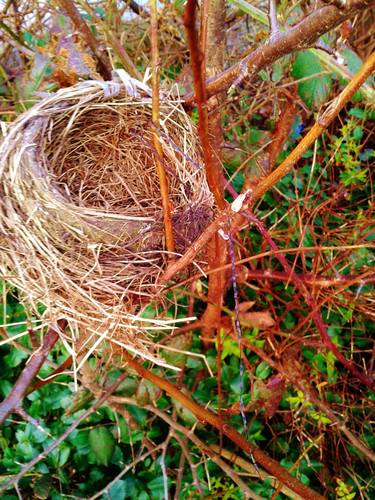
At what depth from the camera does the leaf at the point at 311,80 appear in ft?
3.51

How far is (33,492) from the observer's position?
1602mm

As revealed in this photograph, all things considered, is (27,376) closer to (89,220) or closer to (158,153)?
(89,220)

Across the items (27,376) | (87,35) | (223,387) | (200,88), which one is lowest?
(223,387)

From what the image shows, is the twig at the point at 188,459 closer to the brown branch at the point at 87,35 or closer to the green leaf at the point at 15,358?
the green leaf at the point at 15,358

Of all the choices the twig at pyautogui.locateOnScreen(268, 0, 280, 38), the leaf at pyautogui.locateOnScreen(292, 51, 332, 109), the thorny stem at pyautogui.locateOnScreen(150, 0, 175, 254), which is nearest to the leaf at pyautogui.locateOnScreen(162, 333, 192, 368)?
the thorny stem at pyautogui.locateOnScreen(150, 0, 175, 254)

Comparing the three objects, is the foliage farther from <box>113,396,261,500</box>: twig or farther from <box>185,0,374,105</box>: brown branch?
<box>185,0,374,105</box>: brown branch

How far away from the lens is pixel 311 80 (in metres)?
1.14

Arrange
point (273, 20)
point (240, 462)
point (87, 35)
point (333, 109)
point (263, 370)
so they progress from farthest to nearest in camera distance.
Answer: point (263, 370)
point (240, 462)
point (87, 35)
point (273, 20)
point (333, 109)

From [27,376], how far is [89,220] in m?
0.37

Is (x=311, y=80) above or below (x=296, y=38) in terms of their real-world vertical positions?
below

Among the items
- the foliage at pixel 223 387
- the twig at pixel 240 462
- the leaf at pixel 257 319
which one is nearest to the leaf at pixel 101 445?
the foliage at pixel 223 387

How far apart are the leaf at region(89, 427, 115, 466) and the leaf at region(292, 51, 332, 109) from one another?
1125 mm

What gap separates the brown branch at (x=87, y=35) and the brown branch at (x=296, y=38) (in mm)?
428

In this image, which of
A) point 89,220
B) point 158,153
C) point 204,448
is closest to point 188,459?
point 204,448
